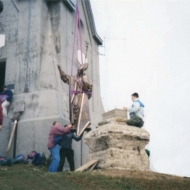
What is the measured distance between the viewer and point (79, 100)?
11102mm

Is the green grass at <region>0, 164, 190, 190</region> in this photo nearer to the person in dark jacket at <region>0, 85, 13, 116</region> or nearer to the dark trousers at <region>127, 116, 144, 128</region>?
the dark trousers at <region>127, 116, 144, 128</region>

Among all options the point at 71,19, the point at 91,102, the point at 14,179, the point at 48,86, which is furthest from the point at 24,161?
the point at 71,19

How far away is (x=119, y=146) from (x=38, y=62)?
5.73 meters

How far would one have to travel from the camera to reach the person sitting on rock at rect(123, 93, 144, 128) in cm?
1002

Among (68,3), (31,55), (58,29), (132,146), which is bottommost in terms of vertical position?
(132,146)

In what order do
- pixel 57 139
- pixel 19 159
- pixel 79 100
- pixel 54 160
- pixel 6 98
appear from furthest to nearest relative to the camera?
pixel 6 98
pixel 19 159
pixel 79 100
pixel 57 139
pixel 54 160

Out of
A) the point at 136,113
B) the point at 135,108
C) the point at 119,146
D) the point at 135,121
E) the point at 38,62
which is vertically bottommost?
the point at 119,146

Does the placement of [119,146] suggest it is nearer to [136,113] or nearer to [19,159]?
[136,113]

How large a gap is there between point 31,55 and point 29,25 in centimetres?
125

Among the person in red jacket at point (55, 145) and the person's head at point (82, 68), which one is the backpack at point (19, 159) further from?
the person's head at point (82, 68)

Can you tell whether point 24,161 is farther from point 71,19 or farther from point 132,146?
→ point 71,19

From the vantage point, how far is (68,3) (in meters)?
15.2

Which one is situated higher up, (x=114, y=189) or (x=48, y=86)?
(x=48, y=86)

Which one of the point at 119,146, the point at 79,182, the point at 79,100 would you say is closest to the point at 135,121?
the point at 119,146
